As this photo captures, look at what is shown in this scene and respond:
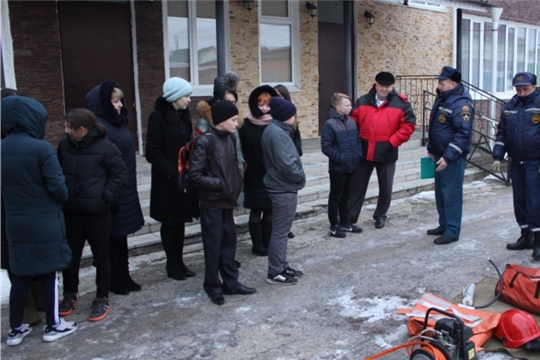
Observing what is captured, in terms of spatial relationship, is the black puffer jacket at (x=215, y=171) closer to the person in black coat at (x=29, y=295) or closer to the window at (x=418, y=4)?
the person in black coat at (x=29, y=295)

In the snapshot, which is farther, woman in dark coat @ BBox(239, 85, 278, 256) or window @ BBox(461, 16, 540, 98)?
window @ BBox(461, 16, 540, 98)

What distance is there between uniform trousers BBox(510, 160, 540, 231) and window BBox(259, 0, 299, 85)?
5.60m

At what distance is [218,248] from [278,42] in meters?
6.95

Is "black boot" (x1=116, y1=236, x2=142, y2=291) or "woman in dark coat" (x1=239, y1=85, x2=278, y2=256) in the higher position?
"woman in dark coat" (x1=239, y1=85, x2=278, y2=256)

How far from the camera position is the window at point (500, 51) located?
15078 millimetres

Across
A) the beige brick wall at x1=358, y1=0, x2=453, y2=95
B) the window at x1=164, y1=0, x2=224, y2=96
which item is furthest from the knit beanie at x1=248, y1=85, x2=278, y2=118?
the beige brick wall at x1=358, y1=0, x2=453, y2=95

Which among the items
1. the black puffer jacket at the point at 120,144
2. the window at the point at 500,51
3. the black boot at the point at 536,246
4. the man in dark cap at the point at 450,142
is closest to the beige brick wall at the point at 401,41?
the window at the point at 500,51

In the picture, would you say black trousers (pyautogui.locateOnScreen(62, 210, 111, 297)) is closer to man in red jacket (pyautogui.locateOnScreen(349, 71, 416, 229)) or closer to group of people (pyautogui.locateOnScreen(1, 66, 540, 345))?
group of people (pyautogui.locateOnScreen(1, 66, 540, 345))

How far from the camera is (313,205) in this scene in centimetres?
755

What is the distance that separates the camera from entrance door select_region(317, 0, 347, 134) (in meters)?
11.4

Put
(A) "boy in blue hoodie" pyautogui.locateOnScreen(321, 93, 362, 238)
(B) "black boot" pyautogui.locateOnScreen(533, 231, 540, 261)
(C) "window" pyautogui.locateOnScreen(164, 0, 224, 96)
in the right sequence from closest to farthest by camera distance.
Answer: (B) "black boot" pyautogui.locateOnScreen(533, 231, 540, 261)
(A) "boy in blue hoodie" pyautogui.locateOnScreen(321, 93, 362, 238)
(C) "window" pyautogui.locateOnScreen(164, 0, 224, 96)

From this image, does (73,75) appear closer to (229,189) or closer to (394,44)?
(229,189)

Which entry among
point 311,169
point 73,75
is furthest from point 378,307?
point 73,75

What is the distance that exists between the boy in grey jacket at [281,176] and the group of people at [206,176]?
0.5 inches
